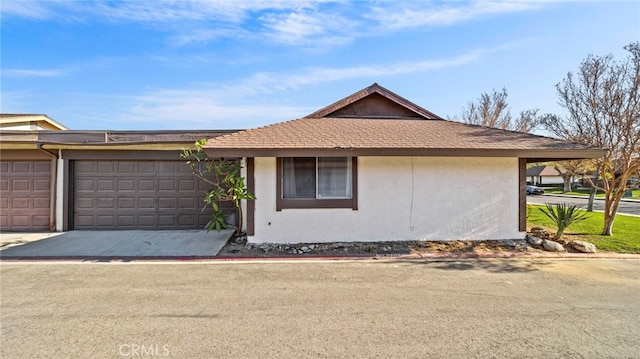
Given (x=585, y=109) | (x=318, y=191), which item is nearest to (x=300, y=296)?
(x=318, y=191)

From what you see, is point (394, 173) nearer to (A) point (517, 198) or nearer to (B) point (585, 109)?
(A) point (517, 198)

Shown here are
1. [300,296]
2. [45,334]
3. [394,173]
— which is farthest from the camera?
[394,173]

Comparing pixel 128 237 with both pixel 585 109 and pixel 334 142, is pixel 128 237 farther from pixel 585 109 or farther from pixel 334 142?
pixel 585 109

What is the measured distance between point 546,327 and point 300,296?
10.7 ft

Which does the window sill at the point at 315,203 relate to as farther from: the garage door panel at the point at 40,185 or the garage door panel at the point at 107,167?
the garage door panel at the point at 40,185

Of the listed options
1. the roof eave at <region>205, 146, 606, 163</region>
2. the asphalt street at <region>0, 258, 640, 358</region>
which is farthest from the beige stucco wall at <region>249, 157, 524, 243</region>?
the asphalt street at <region>0, 258, 640, 358</region>

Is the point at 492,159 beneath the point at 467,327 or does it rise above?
above

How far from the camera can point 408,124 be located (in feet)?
33.4

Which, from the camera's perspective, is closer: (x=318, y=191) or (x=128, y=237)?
(x=318, y=191)

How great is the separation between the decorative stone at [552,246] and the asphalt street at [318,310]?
1.20m

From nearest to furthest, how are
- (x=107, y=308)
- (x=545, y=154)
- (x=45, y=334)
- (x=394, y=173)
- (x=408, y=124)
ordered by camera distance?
1. (x=45, y=334)
2. (x=107, y=308)
3. (x=545, y=154)
4. (x=394, y=173)
5. (x=408, y=124)

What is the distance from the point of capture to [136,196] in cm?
1012

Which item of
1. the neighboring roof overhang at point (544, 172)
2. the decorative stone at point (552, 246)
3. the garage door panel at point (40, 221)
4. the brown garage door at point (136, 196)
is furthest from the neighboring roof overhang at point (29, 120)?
the neighboring roof overhang at point (544, 172)

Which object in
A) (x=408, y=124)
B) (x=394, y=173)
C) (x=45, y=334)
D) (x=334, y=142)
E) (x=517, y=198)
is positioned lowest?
(x=45, y=334)
